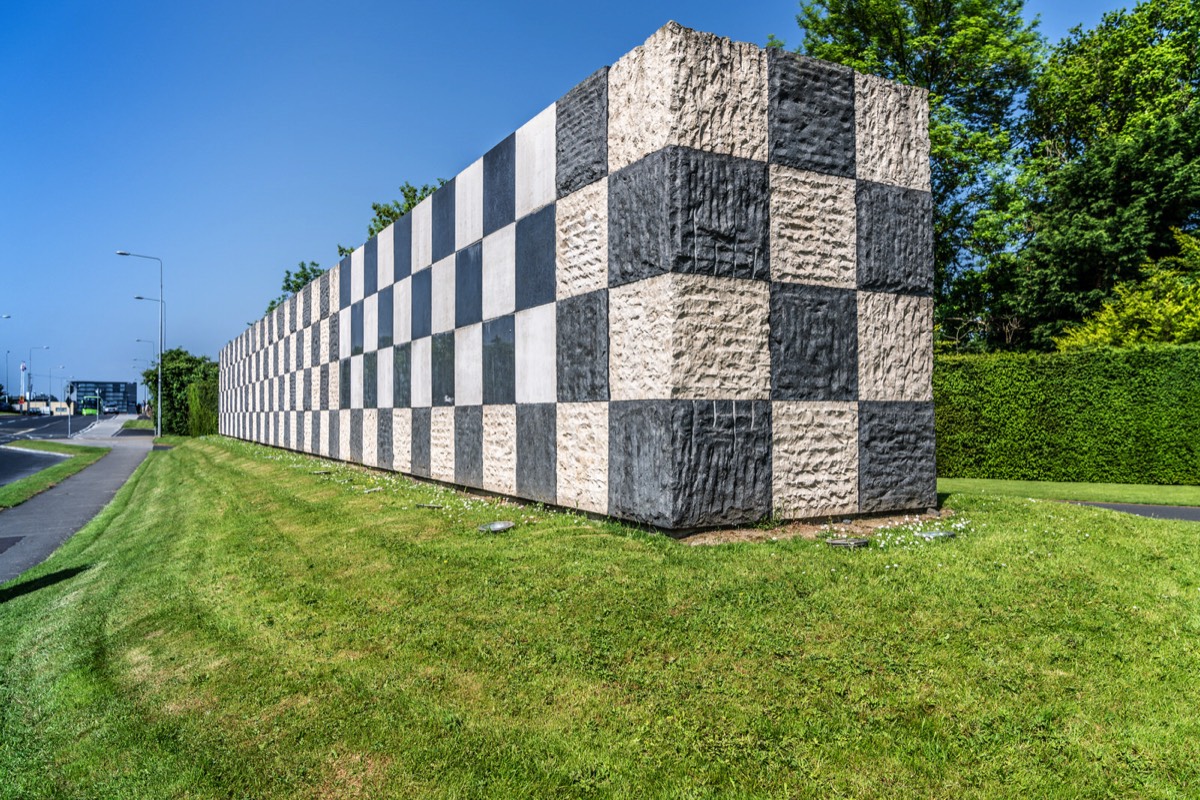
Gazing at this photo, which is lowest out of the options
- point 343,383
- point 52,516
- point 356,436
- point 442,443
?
point 52,516

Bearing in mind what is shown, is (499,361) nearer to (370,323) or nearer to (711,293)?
(711,293)

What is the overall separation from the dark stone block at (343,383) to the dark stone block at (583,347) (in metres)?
9.61

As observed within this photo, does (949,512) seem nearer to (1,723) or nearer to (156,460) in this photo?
(1,723)

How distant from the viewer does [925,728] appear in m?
3.01

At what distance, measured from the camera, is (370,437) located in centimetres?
1384

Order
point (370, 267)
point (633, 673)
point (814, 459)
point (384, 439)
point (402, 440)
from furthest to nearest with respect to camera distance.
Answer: point (370, 267) < point (384, 439) < point (402, 440) < point (814, 459) < point (633, 673)

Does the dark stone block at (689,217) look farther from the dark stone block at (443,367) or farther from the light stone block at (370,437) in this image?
the light stone block at (370,437)

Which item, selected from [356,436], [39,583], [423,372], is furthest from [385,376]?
[39,583]

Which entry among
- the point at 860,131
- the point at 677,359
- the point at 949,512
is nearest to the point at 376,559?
the point at 677,359

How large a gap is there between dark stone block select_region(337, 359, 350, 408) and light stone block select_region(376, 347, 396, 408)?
2.37 meters

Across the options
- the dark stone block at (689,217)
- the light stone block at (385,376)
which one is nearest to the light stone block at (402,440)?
the light stone block at (385,376)

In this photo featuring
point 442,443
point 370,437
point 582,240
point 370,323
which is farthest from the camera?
point 370,323

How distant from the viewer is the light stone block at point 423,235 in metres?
11.2

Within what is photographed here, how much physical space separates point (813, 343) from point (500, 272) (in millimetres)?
3991
